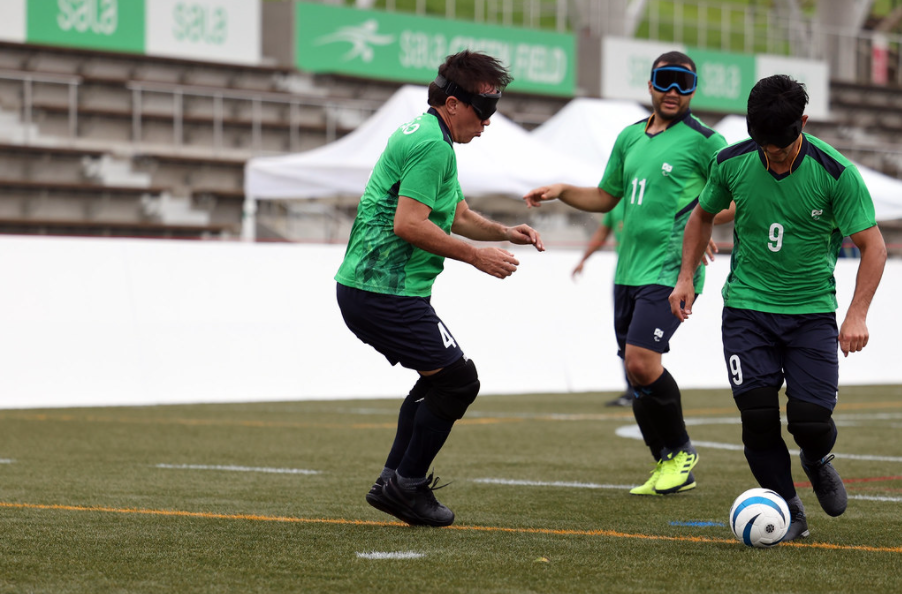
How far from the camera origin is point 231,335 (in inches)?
475

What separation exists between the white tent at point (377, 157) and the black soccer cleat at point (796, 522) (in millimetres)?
11758

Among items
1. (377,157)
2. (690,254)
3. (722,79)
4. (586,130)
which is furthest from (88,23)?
(690,254)

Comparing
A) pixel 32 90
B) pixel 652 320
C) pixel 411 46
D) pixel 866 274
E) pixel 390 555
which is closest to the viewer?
pixel 390 555

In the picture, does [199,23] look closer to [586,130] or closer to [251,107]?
[251,107]

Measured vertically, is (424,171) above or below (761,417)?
above

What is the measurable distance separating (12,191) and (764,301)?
54.9 ft

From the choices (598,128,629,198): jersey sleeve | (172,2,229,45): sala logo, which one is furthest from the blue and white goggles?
(172,2,229,45): sala logo

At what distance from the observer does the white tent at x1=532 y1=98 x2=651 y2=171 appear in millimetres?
19625

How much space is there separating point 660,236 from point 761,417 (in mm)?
1748

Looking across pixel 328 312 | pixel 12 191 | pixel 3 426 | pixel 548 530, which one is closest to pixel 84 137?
pixel 12 191

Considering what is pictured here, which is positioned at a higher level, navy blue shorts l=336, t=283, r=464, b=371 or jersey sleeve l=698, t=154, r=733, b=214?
jersey sleeve l=698, t=154, r=733, b=214

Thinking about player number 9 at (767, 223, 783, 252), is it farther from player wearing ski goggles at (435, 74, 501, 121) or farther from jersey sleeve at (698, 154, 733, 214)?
player wearing ski goggles at (435, 74, 501, 121)

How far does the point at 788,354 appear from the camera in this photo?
4.85 metres

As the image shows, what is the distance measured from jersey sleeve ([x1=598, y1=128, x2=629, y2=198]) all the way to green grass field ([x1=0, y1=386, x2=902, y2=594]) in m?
1.50
